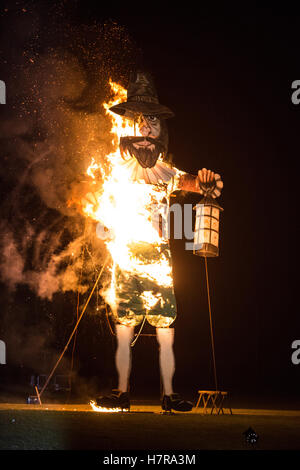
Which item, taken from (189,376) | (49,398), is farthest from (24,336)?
(189,376)

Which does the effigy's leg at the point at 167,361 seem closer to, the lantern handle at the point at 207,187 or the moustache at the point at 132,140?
the lantern handle at the point at 207,187

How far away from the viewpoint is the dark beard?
448 cm

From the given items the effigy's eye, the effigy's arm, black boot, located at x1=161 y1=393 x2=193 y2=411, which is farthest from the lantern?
black boot, located at x1=161 y1=393 x2=193 y2=411

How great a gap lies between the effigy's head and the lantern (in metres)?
0.58

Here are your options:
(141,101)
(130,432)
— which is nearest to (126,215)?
(141,101)

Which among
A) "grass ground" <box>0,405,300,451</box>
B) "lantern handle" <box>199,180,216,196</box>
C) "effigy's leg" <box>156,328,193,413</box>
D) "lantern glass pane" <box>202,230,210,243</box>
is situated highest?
"lantern handle" <box>199,180,216,196</box>

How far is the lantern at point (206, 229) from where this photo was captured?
4.54m

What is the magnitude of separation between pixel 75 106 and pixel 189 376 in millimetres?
3890

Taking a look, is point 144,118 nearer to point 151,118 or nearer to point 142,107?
point 151,118

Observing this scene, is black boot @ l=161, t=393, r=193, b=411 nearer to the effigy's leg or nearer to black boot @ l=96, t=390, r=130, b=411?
the effigy's leg

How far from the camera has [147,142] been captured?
14.8 feet

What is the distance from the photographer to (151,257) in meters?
4.43

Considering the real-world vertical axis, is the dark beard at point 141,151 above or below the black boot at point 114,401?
above

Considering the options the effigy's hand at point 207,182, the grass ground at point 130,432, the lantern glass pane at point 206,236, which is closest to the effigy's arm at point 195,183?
the effigy's hand at point 207,182
